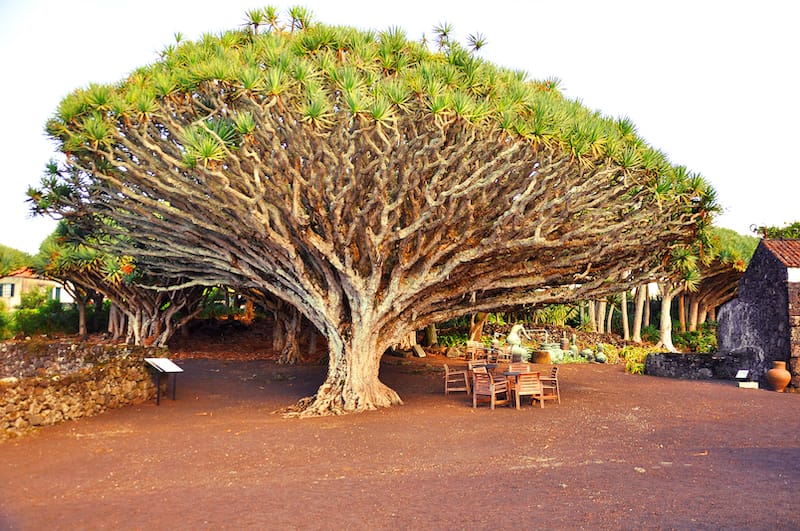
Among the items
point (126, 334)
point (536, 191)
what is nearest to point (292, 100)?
point (536, 191)

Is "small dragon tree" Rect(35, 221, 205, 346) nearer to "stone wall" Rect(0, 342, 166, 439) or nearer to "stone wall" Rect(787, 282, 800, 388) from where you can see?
"stone wall" Rect(0, 342, 166, 439)

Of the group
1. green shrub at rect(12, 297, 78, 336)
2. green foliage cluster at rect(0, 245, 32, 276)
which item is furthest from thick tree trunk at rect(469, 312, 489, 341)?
green foliage cluster at rect(0, 245, 32, 276)

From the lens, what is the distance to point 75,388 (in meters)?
11.1

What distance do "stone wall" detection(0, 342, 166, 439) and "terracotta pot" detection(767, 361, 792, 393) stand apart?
13.5 meters

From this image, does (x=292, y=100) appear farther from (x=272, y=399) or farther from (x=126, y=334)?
(x=126, y=334)

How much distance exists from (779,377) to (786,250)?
320 centimetres

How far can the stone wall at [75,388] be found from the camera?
32.3 ft

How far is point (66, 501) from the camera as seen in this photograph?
646 centimetres

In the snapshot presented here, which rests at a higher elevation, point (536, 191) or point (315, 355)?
point (536, 191)

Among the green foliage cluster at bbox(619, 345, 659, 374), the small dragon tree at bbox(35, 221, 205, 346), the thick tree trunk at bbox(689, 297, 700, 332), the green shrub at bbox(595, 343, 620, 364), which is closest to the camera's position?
the green foliage cluster at bbox(619, 345, 659, 374)

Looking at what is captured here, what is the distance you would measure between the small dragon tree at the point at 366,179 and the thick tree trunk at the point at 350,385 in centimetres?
4

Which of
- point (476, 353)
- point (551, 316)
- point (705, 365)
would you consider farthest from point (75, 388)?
point (551, 316)

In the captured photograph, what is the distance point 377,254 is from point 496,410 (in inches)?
141

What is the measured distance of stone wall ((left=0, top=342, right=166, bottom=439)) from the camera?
9836mm
